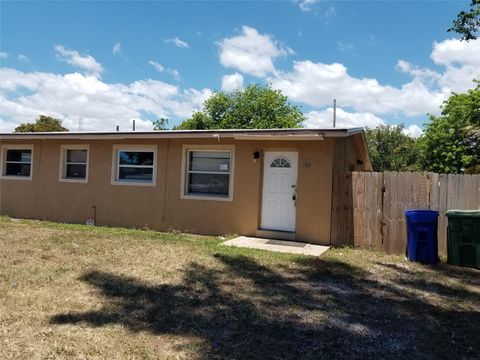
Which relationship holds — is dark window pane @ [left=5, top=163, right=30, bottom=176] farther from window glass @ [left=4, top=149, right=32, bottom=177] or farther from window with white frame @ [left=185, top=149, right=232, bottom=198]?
window with white frame @ [left=185, top=149, right=232, bottom=198]

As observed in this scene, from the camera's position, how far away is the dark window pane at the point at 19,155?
14211 mm

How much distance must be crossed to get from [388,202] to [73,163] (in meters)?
9.41

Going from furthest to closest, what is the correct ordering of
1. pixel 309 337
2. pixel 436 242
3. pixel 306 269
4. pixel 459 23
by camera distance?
pixel 459 23 < pixel 436 242 < pixel 306 269 < pixel 309 337

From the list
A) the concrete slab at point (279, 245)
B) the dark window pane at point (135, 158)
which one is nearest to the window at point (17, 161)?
the dark window pane at point (135, 158)

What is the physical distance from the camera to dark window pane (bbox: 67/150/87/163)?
43.4ft

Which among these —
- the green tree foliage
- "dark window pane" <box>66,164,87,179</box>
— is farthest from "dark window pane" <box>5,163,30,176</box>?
the green tree foliage

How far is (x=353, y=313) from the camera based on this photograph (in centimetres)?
516

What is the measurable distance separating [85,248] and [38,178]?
6.36m

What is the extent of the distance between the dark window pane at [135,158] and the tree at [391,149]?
3151 cm

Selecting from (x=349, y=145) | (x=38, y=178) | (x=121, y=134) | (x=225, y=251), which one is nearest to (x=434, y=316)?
(x=225, y=251)

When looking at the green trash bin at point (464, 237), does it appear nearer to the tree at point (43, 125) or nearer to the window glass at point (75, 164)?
the window glass at point (75, 164)

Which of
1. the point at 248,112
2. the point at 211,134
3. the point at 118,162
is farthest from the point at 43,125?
the point at 211,134

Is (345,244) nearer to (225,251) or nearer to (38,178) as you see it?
(225,251)

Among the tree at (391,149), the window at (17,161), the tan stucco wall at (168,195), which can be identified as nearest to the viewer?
the tan stucco wall at (168,195)
